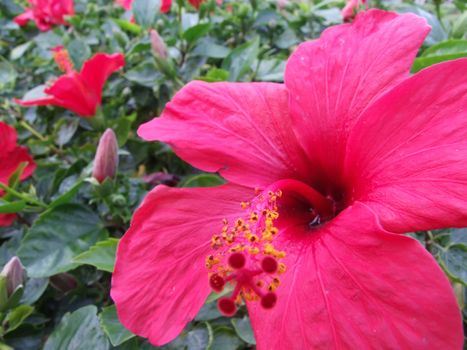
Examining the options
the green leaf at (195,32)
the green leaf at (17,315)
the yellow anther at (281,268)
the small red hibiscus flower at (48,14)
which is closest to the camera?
the yellow anther at (281,268)

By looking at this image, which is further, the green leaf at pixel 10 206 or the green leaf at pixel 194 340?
the green leaf at pixel 10 206

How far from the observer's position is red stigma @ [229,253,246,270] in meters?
0.63

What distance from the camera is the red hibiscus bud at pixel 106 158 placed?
104 centimetres

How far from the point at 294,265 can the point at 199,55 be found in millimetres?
898

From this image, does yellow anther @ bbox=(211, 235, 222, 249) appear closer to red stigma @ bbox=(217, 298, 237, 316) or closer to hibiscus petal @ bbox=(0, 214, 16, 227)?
red stigma @ bbox=(217, 298, 237, 316)

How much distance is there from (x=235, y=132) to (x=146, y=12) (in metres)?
0.80

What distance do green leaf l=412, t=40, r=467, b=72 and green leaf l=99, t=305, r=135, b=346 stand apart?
2.33 ft

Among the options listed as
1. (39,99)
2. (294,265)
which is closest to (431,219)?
(294,265)

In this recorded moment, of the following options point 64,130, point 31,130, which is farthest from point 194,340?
point 31,130

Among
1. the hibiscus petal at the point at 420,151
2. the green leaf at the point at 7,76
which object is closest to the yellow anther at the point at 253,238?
the hibiscus petal at the point at 420,151

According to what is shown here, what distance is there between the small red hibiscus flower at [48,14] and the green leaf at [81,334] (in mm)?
1430

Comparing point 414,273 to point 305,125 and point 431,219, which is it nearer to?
point 431,219

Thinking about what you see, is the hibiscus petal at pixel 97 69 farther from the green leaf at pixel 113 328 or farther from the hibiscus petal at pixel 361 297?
the hibiscus petal at pixel 361 297

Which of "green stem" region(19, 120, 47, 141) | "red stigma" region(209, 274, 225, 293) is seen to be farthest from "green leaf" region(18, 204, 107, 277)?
"green stem" region(19, 120, 47, 141)
